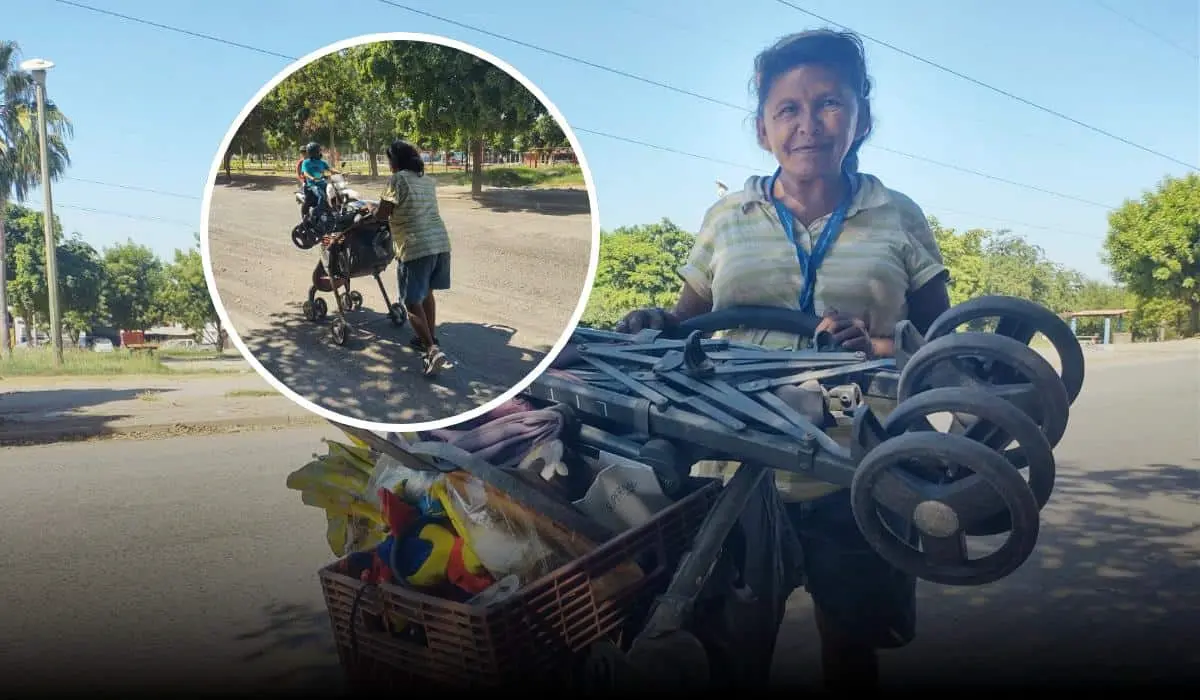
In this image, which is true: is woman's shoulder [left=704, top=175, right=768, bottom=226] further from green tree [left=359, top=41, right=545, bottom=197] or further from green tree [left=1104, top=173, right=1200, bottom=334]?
green tree [left=1104, top=173, right=1200, bottom=334]

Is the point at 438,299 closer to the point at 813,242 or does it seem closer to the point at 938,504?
the point at 813,242

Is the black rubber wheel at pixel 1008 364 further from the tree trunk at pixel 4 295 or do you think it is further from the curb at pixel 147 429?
the tree trunk at pixel 4 295

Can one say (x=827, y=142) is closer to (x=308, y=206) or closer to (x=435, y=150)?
(x=435, y=150)

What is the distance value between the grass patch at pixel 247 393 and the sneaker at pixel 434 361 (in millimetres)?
386

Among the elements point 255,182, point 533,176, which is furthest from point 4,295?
point 533,176

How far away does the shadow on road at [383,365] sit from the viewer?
191 cm

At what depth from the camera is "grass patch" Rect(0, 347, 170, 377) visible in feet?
7.42

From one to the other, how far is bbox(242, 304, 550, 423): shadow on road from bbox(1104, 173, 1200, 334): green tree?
4.48 ft

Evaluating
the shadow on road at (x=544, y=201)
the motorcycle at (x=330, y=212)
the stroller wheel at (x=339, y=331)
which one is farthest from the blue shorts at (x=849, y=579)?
the motorcycle at (x=330, y=212)

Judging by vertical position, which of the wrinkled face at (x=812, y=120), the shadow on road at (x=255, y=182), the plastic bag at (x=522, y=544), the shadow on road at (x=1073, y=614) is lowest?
the shadow on road at (x=1073, y=614)

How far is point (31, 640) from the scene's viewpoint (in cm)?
221

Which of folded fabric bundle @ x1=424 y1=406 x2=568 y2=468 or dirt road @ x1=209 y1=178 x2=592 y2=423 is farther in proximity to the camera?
folded fabric bundle @ x1=424 y1=406 x2=568 y2=468

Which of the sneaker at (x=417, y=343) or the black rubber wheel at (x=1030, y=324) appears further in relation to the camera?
the sneaker at (x=417, y=343)

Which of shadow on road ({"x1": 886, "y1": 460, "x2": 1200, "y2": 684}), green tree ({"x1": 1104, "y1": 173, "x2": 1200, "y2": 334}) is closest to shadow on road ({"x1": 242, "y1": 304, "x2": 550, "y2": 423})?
shadow on road ({"x1": 886, "y1": 460, "x2": 1200, "y2": 684})
